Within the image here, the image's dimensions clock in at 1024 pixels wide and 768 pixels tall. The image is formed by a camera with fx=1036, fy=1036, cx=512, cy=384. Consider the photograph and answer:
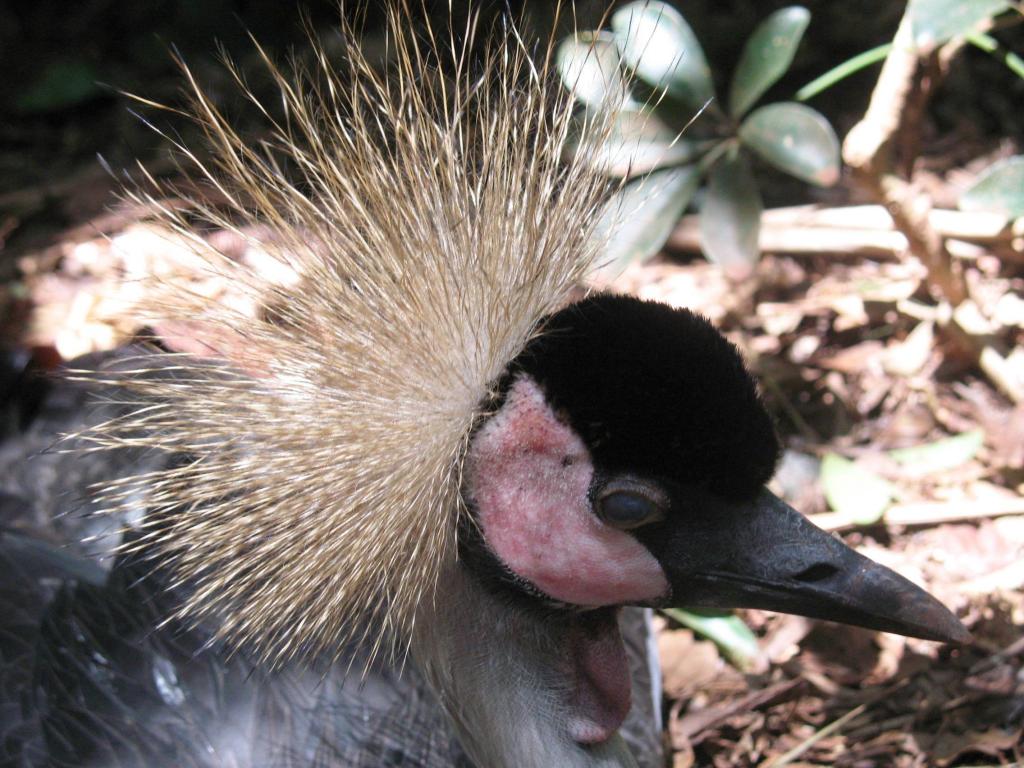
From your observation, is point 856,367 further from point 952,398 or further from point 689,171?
point 689,171

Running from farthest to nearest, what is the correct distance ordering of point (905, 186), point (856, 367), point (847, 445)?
point (856, 367)
point (847, 445)
point (905, 186)

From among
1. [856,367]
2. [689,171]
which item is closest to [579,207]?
[689,171]

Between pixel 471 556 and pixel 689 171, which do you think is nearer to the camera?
pixel 471 556

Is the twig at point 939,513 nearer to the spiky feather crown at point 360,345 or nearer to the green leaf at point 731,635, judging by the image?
the green leaf at point 731,635

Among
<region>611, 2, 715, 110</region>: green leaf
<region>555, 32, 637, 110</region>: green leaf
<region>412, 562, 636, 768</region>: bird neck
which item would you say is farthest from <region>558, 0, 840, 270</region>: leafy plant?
<region>412, 562, 636, 768</region>: bird neck

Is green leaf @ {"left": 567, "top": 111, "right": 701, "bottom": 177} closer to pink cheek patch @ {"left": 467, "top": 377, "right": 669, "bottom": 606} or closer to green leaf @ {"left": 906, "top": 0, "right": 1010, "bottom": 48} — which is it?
pink cheek patch @ {"left": 467, "top": 377, "right": 669, "bottom": 606}

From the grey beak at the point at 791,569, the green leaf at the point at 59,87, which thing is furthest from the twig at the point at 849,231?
the green leaf at the point at 59,87

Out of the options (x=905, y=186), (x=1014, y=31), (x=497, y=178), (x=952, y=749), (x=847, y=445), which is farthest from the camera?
(x=1014, y=31)
